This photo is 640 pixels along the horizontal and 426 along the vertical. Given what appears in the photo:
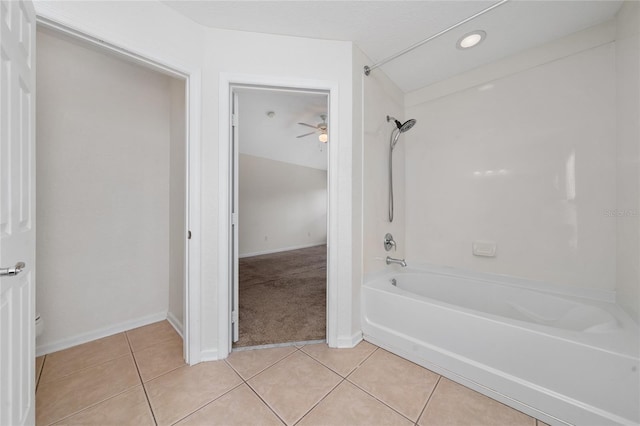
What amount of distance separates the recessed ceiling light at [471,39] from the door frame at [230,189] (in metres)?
1.02

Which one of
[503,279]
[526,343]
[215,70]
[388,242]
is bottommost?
[526,343]

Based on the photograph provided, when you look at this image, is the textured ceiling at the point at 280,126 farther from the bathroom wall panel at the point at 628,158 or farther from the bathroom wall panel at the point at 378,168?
the bathroom wall panel at the point at 628,158

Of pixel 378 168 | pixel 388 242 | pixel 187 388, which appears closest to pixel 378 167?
pixel 378 168

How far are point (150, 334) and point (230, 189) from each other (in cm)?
146

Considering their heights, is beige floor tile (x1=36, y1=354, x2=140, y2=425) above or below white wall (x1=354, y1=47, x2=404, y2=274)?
below

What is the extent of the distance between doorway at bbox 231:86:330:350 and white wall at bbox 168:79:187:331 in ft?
1.63

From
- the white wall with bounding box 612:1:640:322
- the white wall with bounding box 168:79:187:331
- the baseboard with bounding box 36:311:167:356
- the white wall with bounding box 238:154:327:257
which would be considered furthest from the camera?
the white wall with bounding box 238:154:327:257

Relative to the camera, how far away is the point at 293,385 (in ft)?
4.36

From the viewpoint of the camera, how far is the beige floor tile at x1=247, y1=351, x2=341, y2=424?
1.18m

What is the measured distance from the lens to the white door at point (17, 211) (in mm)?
759

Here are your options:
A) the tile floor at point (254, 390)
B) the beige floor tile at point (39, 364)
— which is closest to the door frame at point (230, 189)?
the tile floor at point (254, 390)

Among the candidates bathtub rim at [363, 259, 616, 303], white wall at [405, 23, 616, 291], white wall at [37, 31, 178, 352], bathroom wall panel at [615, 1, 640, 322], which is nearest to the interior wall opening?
white wall at [37, 31, 178, 352]

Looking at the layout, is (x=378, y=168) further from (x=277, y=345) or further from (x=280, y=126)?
(x=280, y=126)

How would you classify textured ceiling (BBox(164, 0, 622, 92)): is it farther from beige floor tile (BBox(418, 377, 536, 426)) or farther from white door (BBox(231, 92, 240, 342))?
beige floor tile (BBox(418, 377, 536, 426))
